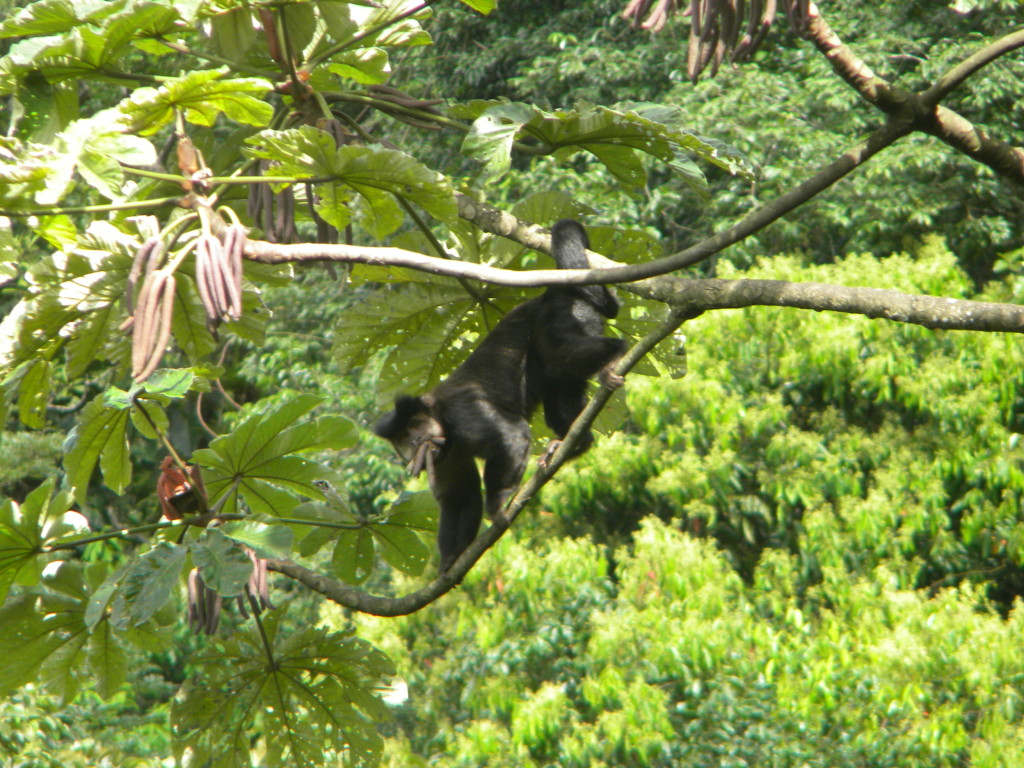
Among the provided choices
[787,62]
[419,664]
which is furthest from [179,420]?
[787,62]

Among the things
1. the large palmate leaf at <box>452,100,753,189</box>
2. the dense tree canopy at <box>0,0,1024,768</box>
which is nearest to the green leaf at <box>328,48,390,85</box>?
the dense tree canopy at <box>0,0,1024,768</box>

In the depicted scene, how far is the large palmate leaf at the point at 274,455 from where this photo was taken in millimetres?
2777

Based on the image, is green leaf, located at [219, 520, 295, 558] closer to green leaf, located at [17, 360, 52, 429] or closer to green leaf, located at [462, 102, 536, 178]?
green leaf, located at [17, 360, 52, 429]

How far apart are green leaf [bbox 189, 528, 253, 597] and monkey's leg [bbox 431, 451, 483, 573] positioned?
122 cm

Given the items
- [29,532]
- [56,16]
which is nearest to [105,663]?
[29,532]

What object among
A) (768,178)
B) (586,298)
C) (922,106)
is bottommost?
(768,178)

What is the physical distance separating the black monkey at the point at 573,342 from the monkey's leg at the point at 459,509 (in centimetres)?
34

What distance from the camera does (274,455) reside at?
2.87m

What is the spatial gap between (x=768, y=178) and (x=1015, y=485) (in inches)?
144

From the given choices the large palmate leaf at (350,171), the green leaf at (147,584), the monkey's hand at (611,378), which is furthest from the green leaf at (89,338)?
the monkey's hand at (611,378)

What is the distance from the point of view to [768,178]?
9375mm

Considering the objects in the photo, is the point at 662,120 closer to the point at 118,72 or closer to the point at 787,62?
the point at 118,72

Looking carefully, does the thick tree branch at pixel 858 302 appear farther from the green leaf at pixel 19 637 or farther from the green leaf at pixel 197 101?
the green leaf at pixel 19 637

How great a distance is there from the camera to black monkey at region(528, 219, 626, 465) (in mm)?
3121
